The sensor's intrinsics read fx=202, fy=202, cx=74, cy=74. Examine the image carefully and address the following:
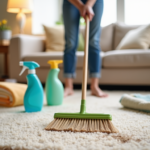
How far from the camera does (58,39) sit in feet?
8.96

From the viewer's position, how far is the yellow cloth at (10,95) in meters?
1.17

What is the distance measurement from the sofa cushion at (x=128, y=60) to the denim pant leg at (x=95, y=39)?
0.39m

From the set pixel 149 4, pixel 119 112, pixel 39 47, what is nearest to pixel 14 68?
pixel 39 47

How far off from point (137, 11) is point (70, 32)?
2078 mm

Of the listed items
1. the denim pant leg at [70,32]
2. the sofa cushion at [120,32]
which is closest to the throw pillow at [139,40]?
the sofa cushion at [120,32]

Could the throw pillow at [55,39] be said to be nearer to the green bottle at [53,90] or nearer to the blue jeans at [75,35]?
the blue jeans at [75,35]

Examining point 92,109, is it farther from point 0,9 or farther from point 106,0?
point 0,9

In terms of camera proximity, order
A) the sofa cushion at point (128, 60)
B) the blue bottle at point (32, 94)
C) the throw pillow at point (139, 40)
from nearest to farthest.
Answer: the blue bottle at point (32, 94), the sofa cushion at point (128, 60), the throw pillow at point (139, 40)

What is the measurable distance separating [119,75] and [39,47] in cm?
122

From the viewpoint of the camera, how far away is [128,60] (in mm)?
1940

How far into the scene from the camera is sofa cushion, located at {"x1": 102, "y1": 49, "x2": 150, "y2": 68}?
6.25 feet

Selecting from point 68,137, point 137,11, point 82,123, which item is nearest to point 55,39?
point 137,11

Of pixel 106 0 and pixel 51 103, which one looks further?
pixel 106 0

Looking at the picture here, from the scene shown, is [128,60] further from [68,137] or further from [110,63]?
[68,137]
